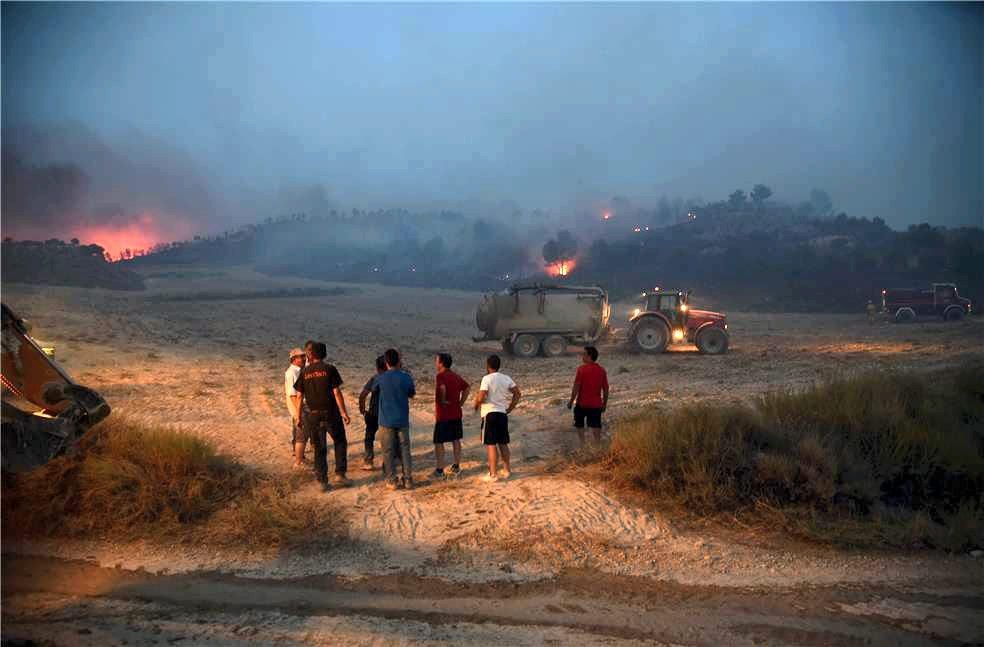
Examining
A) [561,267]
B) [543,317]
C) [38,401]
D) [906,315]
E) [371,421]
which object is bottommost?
[371,421]

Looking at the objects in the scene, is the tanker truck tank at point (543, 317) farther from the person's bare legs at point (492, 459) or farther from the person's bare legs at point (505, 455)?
the person's bare legs at point (492, 459)

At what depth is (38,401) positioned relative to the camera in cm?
707

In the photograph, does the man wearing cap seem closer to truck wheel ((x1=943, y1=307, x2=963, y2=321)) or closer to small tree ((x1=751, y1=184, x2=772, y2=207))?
truck wheel ((x1=943, y1=307, x2=963, y2=321))

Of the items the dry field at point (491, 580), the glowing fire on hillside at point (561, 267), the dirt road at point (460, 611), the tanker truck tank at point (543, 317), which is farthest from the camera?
the glowing fire on hillside at point (561, 267)

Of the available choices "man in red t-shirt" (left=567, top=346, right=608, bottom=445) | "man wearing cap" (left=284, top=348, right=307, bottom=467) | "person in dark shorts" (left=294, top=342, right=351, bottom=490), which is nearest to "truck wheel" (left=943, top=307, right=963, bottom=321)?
"man in red t-shirt" (left=567, top=346, right=608, bottom=445)

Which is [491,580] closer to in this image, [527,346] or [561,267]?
[527,346]

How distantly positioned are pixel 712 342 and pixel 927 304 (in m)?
Answer: 16.7

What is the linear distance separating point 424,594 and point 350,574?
0.77 metres

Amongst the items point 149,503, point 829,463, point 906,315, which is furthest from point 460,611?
point 906,315

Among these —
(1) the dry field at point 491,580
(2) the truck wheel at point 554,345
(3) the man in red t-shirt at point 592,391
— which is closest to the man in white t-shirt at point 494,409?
(1) the dry field at point 491,580

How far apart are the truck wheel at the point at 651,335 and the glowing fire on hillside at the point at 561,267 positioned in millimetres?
44276

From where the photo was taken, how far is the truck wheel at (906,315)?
3091 centimetres

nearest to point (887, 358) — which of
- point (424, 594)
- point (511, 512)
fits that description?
point (511, 512)

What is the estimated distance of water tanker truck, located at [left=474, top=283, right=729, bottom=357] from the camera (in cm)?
2092
